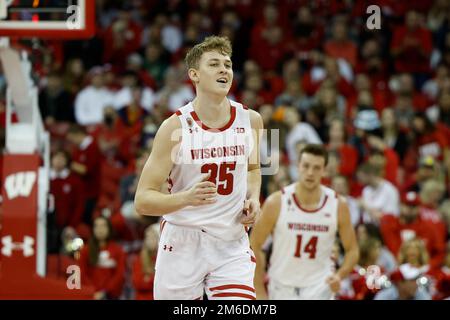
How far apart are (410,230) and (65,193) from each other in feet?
14.1

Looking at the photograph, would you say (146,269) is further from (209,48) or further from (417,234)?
(209,48)

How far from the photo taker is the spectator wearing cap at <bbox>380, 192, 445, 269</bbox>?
11812mm

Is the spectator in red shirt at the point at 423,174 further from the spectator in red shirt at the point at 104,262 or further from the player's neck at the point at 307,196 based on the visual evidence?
the player's neck at the point at 307,196

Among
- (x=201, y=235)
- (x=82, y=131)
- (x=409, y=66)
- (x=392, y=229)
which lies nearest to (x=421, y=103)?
(x=409, y=66)

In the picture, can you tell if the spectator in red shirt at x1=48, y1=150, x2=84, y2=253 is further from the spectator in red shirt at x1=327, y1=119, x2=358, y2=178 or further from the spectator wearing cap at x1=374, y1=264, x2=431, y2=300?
the spectator wearing cap at x1=374, y1=264, x2=431, y2=300

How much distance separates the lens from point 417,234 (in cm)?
1182

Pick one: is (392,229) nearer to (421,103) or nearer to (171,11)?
(421,103)

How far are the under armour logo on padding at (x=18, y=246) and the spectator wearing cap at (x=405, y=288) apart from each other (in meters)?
3.29

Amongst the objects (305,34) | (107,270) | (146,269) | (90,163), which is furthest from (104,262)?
(305,34)

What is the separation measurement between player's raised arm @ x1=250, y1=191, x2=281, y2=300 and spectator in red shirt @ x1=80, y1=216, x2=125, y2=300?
9.10ft

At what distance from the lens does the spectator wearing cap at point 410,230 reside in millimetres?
11812

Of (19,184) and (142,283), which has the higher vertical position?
(19,184)

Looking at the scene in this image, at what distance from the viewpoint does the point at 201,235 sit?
22.1 ft

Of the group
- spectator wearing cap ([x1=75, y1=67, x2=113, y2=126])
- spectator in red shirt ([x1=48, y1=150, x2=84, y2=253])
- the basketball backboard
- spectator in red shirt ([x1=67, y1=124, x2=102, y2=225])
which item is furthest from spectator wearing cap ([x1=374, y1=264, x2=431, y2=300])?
spectator wearing cap ([x1=75, y1=67, x2=113, y2=126])
